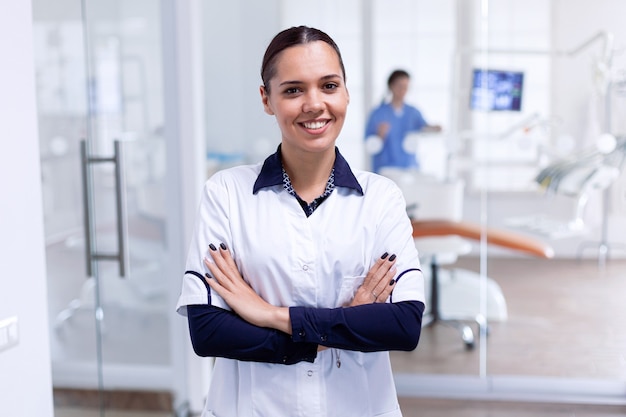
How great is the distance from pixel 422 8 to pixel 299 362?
2.48 metres

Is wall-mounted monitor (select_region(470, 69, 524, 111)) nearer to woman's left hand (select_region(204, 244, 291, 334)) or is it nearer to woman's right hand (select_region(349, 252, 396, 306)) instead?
woman's right hand (select_region(349, 252, 396, 306))

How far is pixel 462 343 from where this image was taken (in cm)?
381

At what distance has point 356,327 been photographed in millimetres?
1472

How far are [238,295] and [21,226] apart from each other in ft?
2.04

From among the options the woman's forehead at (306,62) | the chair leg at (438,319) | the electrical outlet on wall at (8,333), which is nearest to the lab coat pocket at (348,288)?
the woman's forehead at (306,62)

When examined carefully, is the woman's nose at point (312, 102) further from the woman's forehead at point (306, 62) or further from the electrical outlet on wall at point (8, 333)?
the electrical outlet on wall at point (8, 333)

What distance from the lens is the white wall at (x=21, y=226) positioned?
5.64 ft

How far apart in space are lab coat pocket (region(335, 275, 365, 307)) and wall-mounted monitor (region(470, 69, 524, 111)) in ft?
7.47

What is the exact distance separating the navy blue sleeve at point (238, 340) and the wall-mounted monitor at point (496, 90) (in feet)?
7.93

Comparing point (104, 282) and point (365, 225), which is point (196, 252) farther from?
point (104, 282)

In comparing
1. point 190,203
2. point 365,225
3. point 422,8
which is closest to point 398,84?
point 422,8

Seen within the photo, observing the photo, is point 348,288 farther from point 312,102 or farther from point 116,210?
point 116,210

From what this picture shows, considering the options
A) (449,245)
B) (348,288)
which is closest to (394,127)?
(449,245)

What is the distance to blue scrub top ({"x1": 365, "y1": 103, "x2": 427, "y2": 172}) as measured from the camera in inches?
143
